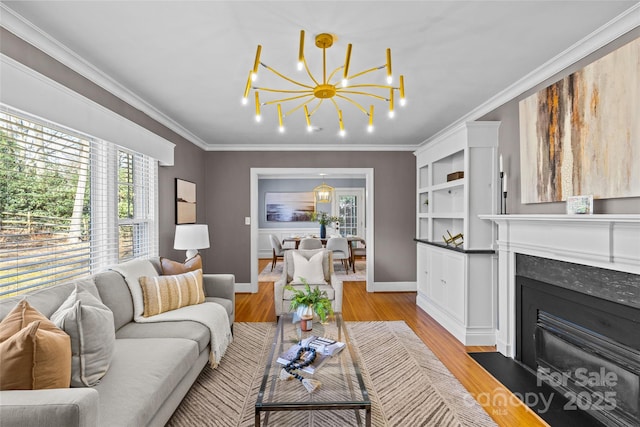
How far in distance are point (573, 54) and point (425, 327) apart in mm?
2926

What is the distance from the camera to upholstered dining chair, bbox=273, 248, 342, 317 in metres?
3.81

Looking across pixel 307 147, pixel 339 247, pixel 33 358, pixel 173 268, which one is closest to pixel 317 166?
pixel 307 147

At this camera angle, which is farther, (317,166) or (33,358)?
(317,166)

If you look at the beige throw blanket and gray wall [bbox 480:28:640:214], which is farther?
the beige throw blanket

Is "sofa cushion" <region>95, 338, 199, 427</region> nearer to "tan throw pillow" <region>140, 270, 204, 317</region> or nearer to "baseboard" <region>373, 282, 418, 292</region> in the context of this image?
"tan throw pillow" <region>140, 270, 204, 317</region>

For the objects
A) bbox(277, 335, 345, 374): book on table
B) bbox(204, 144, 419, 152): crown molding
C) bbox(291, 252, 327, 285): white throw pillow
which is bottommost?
bbox(277, 335, 345, 374): book on table

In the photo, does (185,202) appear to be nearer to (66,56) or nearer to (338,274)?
(66,56)

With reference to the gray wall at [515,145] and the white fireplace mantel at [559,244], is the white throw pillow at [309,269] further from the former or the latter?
the gray wall at [515,145]

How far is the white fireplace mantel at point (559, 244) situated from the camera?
6.12 ft

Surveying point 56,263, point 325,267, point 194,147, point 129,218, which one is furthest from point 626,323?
point 194,147

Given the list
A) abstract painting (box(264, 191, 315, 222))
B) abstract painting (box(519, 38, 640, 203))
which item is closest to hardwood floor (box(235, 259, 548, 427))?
abstract painting (box(519, 38, 640, 203))

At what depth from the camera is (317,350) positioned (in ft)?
7.23

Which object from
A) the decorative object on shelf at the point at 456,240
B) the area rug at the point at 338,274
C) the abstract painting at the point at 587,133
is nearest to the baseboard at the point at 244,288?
the area rug at the point at 338,274

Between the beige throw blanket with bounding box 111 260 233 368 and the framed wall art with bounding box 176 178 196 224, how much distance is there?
1485 mm
